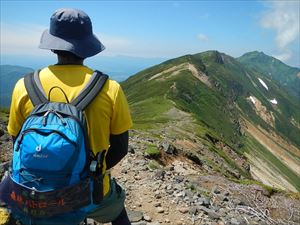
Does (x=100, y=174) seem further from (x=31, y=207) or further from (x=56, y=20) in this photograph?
(x=56, y=20)

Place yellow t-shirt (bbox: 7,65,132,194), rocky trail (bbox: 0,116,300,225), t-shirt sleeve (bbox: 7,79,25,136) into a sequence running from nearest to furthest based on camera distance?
yellow t-shirt (bbox: 7,65,132,194), t-shirt sleeve (bbox: 7,79,25,136), rocky trail (bbox: 0,116,300,225)

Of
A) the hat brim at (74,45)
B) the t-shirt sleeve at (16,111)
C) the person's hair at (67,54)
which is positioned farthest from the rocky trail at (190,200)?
the hat brim at (74,45)

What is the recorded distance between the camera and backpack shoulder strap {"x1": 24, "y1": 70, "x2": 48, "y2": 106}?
5145 millimetres

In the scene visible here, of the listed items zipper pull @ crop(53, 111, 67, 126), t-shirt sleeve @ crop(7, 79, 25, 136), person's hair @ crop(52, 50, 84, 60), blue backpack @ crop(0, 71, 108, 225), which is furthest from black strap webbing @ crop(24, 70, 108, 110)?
person's hair @ crop(52, 50, 84, 60)

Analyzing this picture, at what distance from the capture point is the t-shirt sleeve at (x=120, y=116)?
17.5 feet

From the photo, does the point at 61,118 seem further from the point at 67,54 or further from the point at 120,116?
the point at 67,54

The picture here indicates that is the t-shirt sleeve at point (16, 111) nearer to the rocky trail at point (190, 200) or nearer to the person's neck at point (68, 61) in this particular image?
the person's neck at point (68, 61)

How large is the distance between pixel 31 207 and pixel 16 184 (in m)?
0.36

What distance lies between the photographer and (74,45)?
533 cm

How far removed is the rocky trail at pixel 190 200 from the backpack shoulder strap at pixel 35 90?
6.34 m

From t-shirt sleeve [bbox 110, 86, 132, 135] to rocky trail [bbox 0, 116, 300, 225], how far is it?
595cm

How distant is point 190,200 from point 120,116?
9110 millimetres

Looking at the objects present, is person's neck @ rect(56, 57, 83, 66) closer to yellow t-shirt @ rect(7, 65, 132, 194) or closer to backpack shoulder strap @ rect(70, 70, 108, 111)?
yellow t-shirt @ rect(7, 65, 132, 194)

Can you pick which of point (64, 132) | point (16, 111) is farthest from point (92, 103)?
point (16, 111)
